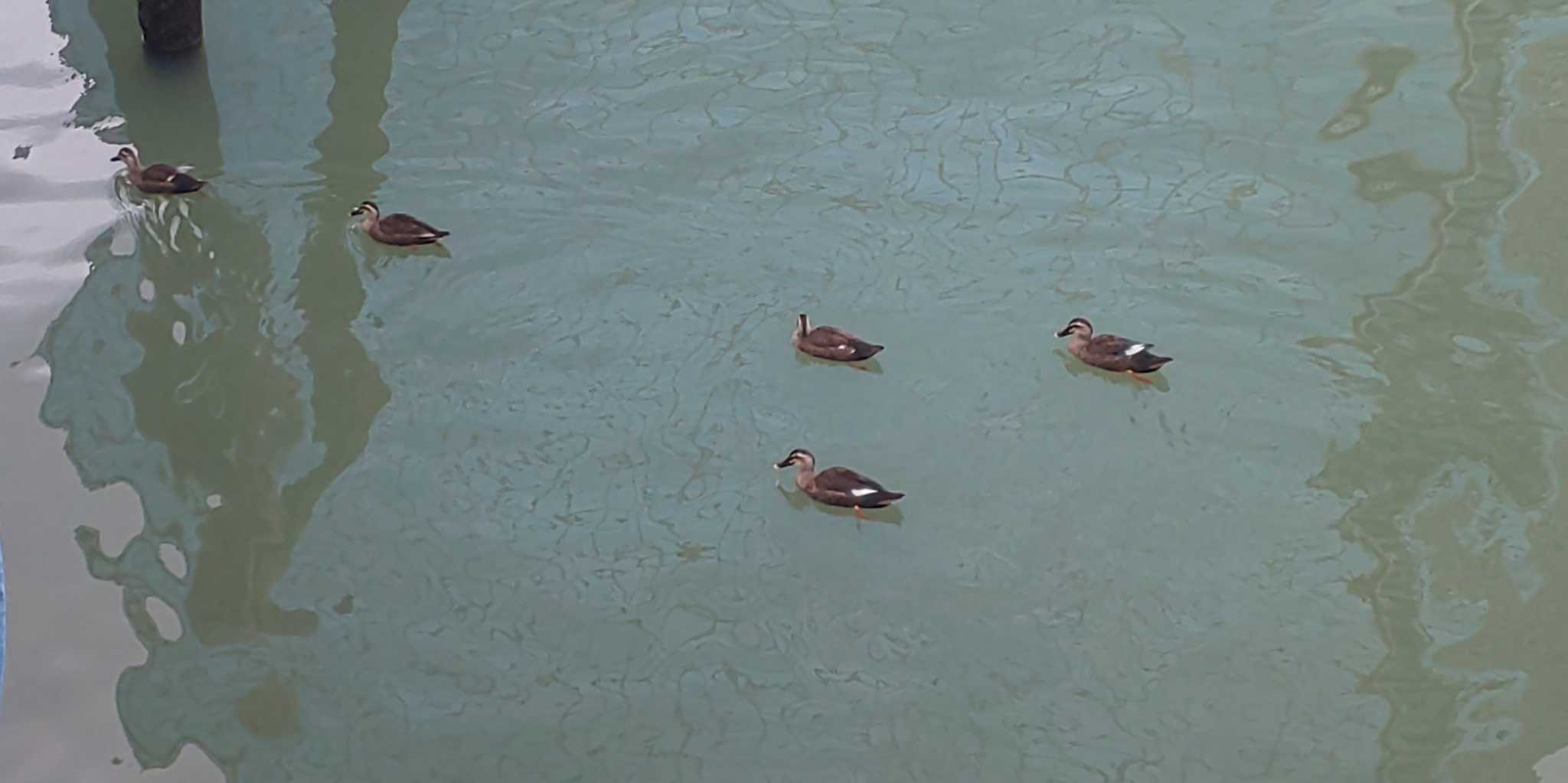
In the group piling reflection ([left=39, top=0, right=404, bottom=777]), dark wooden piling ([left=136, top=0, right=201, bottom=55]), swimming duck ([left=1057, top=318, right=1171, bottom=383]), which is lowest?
piling reflection ([left=39, top=0, right=404, bottom=777])

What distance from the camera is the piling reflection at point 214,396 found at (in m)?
5.13

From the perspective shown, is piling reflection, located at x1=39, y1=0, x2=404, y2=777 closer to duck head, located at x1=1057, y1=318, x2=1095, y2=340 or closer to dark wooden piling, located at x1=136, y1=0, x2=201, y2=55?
dark wooden piling, located at x1=136, y1=0, x2=201, y2=55

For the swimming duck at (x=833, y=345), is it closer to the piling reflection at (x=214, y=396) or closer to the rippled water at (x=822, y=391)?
the rippled water at (x=822, y=391)

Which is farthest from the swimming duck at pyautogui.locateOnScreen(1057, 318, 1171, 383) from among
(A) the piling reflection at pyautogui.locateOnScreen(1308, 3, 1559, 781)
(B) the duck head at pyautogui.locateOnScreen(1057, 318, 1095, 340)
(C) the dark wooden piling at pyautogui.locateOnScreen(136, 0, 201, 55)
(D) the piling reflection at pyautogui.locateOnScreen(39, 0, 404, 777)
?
(C) the dark wooden piling at pyautogui.locateOnScreen(136, 0, 201, 55)

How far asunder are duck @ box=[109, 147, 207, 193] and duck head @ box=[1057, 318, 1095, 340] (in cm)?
361

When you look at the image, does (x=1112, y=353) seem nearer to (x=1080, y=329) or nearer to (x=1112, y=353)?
(x=1112, y=353)

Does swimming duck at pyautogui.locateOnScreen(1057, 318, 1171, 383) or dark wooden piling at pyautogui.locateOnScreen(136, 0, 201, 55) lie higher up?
dark wooden piling at pyautogui.locateOnScreen(136, 0, 201, 55)

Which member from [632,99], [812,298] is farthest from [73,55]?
[812,298]

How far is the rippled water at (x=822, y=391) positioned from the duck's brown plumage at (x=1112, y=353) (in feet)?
0.33

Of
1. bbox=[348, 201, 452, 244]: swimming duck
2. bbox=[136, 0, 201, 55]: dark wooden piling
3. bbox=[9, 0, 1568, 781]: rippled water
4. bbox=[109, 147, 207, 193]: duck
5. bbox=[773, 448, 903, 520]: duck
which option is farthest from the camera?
bbox=[136, 0, 201, 55]: dark wooden piling

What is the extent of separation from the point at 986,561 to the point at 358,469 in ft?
7.11

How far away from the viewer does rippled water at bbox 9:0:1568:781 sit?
5078 mm

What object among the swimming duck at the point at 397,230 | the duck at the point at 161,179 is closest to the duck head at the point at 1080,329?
the swimming duck at the point at 397,230

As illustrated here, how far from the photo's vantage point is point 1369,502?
19.0ft
